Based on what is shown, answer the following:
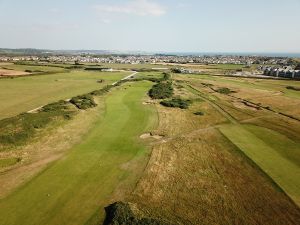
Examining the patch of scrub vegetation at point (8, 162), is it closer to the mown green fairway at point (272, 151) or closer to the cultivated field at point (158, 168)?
the cultivated field at point (158, 168)

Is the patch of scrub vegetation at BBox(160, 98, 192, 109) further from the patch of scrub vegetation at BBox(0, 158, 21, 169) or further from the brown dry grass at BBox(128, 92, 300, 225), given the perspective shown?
the patch of scrub vegetation at BBox(0, 158, 21, 169)

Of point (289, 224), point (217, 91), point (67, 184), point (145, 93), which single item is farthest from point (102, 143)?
point (217, 91)

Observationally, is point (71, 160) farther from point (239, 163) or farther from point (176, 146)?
point (239, 163)

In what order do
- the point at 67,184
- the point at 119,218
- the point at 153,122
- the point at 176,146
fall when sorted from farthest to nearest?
1. the point at 153,122
2. the point at 176,146
3. the point at 67,184
4. the point at 119,218

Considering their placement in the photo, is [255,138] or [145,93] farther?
[145,93]

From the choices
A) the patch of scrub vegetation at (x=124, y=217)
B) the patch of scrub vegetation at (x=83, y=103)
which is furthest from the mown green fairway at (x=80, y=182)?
the patch of scrub vegetation at (x=83, y=103)
